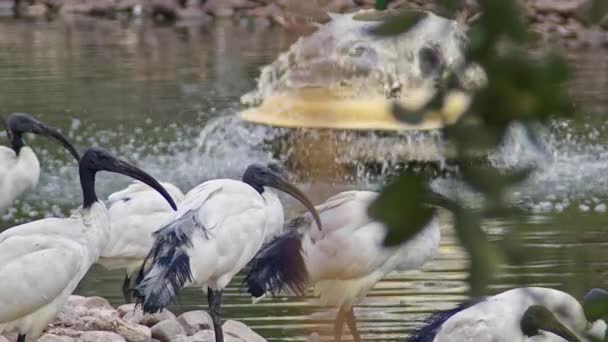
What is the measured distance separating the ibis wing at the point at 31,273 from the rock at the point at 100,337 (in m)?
0.20

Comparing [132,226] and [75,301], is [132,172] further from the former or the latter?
[75,301]

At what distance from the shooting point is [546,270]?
→ 611cm

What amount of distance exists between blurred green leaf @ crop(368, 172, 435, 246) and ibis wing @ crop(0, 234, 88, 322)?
3.69 meters

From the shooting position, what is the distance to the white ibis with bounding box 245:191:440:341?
183 inches

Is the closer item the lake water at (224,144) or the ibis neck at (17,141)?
the lake water at (224,144)

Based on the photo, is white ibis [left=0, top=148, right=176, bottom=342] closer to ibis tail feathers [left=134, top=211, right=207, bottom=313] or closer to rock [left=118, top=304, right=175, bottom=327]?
ibis tail feathers [left=134, top=211, right=207, bottom=313]

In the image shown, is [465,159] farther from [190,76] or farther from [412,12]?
[190,76]

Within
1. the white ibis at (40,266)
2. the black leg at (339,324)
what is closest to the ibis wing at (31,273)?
the white ibis at (40,266)

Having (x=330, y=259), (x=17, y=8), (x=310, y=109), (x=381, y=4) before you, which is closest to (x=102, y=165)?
(x=330, y=259)

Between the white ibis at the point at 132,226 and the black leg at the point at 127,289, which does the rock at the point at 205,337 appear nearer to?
the white ibis at the point at 132,226

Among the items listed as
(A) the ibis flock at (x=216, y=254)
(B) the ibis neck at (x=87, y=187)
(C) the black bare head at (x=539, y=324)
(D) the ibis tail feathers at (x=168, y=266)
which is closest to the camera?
(C) the black bare head at (x=539, y=324)

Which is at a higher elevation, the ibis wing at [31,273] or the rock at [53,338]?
the ibis wing at [31,273]

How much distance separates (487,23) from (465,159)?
0.07m

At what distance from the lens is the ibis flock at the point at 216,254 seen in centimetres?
428
